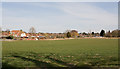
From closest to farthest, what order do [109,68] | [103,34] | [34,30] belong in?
[109,68]
[34,30]
[103,34]

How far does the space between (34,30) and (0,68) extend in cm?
8866

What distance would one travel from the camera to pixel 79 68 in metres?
6.40

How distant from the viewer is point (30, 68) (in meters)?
6.59

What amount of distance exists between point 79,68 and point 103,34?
5041 inches

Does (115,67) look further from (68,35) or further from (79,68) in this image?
(68,35)

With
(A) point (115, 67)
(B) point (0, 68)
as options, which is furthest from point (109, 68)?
(B) point (0, 68)

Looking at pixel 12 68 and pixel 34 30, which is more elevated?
pixel 34 30

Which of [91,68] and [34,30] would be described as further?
[34,30]

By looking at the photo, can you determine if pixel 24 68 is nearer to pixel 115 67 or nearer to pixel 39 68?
pixel 39 68

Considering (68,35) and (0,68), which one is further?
(68,35)

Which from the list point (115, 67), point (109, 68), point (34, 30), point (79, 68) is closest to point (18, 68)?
point (79, 68)

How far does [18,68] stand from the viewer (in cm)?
661

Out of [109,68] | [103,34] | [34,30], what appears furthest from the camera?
[103,34]

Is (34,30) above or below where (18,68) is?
above
